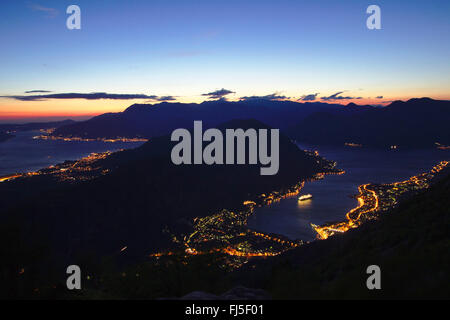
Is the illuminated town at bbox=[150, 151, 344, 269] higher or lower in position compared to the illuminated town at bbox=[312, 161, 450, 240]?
lower

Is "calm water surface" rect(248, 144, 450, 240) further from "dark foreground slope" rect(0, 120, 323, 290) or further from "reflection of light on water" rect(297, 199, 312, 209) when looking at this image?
"dark foreground slope" rect(0, 120, 323, 290)

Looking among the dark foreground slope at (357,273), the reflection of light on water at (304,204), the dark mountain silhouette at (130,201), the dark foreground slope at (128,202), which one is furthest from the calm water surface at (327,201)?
the dark foreground slope at (357,273)

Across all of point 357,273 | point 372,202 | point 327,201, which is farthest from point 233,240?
point 357,273

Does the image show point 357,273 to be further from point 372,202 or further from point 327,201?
point 327,201

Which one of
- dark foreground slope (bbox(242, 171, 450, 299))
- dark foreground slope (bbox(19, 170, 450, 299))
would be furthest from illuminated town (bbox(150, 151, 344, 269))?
dark foreground slope (bbox(242, 171, 450, 299))

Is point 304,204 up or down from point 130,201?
down

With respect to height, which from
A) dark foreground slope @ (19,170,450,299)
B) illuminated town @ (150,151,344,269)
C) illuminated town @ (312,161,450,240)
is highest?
dark foreground slope @ (19,170,450,299)

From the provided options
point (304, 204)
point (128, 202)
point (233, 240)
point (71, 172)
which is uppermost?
point (71, 172)
